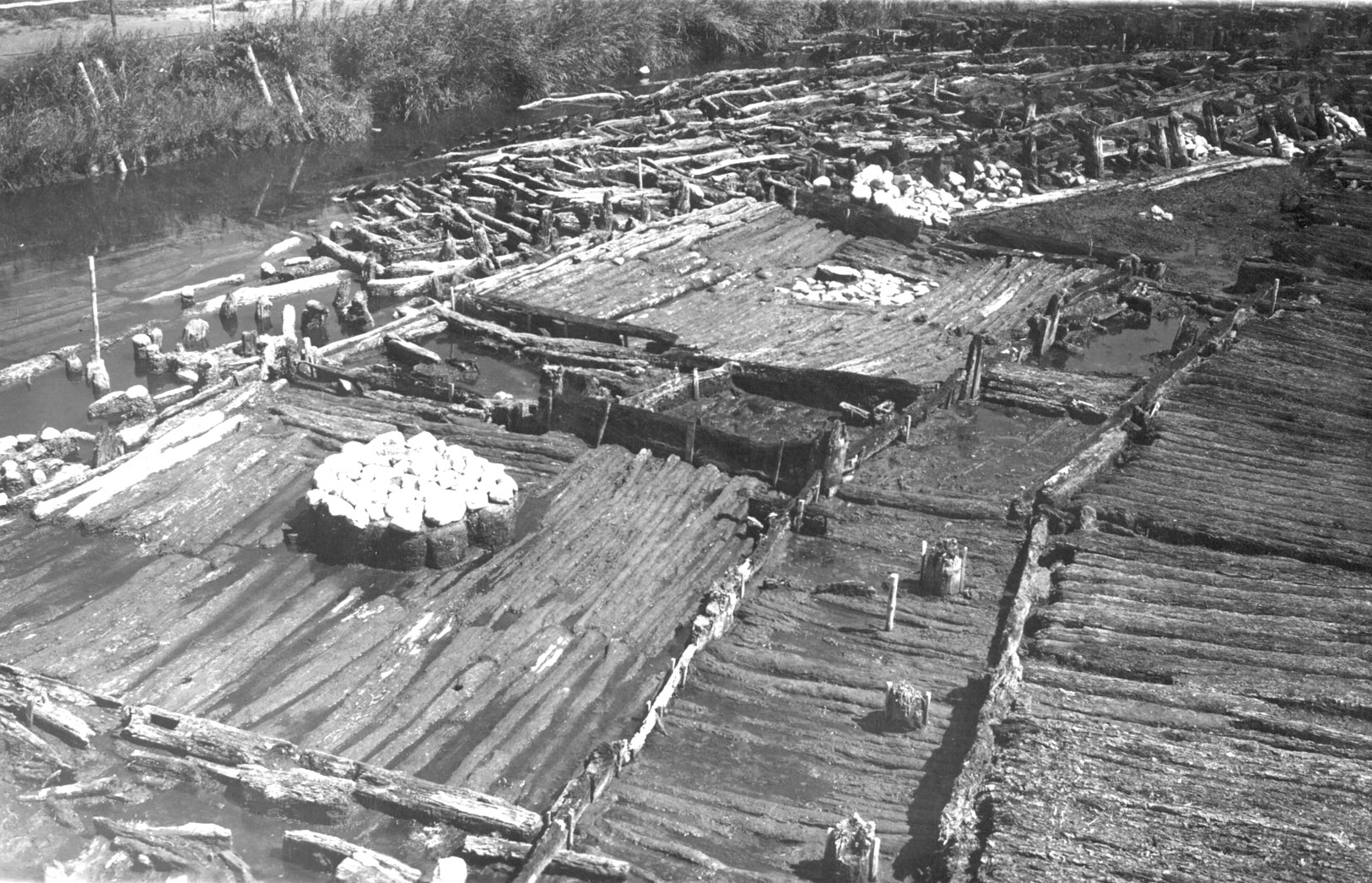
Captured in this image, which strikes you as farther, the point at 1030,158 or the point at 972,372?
the point at 1030,158

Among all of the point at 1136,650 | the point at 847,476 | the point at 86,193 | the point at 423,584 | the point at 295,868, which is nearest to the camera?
the point at 295,868

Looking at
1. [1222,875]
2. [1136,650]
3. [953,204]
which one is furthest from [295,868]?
[953,204]

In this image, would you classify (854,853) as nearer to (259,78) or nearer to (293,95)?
(293,95)

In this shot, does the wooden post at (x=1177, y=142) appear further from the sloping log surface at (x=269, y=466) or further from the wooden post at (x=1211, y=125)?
the sloping log surface at (x=269, y=466)

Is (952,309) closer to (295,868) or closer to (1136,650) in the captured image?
(1136,650)

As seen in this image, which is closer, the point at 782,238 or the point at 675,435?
the point at 675,435

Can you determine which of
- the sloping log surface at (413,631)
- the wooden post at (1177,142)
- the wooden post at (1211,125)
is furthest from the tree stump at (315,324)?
the wooden post at (1211,125)

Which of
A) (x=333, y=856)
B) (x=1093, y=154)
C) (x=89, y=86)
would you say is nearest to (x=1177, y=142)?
(x=1093, y=154)
